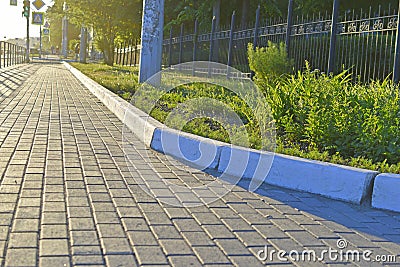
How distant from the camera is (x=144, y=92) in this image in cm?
1080

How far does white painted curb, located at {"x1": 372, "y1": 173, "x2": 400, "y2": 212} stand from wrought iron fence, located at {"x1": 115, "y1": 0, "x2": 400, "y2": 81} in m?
3.76

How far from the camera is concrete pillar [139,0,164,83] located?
13.8m

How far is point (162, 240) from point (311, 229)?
3.64ft

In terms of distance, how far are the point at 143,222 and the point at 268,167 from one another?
1.75 m

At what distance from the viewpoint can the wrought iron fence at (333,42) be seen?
9.54 m

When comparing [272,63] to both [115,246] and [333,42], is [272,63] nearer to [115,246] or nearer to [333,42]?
[333,42]

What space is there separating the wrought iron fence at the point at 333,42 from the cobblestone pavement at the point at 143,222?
165 inches

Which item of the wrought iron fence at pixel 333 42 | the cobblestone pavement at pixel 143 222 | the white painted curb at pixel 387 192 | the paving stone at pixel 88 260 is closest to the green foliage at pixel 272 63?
the wrought iron fence at pixel 333 42

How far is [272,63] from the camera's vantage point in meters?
11.1

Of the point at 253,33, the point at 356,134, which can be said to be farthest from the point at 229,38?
the point at 356,134

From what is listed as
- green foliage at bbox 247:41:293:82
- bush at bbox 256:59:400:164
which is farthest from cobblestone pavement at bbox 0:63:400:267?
green foliage at bbox 247:41:293:82

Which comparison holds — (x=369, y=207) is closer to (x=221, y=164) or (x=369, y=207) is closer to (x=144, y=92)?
(x=221, y=164)

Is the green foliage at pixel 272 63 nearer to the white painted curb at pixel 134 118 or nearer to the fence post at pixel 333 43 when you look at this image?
the fence post at pixel 333 43

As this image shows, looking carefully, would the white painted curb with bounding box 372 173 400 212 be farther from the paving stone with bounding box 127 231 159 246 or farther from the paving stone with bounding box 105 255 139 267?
the paving stone with bounding box 105 255 139 267
